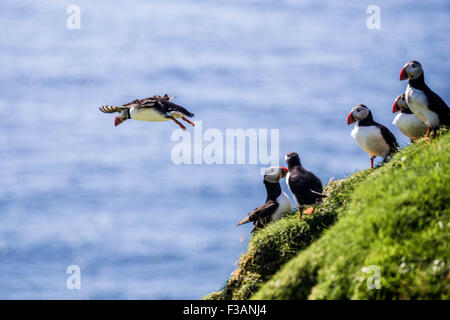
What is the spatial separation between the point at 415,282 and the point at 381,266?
1.49 feet

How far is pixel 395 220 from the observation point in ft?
26.8

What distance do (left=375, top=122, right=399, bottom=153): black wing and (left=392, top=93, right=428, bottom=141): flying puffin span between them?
1.03 ft

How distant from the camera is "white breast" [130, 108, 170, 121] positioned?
15.4 metres

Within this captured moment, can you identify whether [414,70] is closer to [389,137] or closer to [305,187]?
[389,137]

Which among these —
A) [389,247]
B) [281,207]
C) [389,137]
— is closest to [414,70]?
[389,137]

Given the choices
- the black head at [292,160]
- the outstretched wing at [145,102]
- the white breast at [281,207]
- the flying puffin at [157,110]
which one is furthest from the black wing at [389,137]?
the outstretched wing at [145,102]

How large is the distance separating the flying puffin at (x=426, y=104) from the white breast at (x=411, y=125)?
636 millimetres

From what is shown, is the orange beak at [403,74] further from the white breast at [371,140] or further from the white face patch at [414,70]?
the white breast at [371,140]

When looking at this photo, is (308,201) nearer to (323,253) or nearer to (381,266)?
(323,253)

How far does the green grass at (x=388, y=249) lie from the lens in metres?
7.67

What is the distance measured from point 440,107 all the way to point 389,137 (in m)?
1.32

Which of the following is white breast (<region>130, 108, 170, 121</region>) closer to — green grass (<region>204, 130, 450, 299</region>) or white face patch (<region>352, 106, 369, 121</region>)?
white face patch (<region>352, 106, 369, 121</region>)

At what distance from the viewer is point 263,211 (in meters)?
12.7
